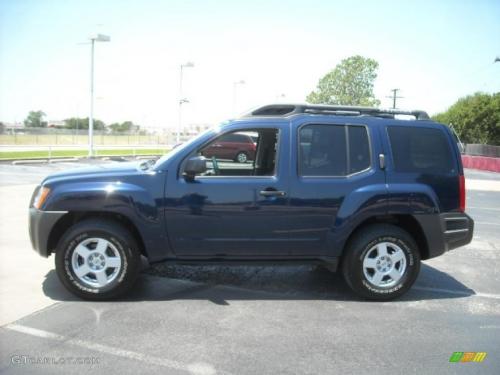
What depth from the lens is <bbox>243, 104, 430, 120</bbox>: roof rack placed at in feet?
16.2

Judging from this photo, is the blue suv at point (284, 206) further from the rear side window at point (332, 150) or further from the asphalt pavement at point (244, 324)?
the asphalt pavement at point (244, 324)

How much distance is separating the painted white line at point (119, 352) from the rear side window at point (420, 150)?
2792 millimetres

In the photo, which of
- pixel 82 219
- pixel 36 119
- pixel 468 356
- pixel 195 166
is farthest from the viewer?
pixel 36 119

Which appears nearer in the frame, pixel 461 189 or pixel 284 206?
pixel 284 206

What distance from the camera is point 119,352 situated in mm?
3561

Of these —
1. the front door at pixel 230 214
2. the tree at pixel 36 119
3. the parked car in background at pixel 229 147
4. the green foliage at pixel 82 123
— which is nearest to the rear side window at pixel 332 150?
the front door at pixel 230 214

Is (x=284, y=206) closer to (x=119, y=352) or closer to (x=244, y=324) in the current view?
(x=244, y=324)

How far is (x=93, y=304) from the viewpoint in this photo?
4.51 m

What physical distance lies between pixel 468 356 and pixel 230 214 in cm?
235

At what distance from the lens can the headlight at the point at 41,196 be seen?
4.55 m

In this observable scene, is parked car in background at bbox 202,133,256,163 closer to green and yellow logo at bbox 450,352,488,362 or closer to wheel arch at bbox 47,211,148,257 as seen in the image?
wheel arch at bbox 47,211,148,257

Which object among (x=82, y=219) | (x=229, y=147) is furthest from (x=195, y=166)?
(x=229, y=147)

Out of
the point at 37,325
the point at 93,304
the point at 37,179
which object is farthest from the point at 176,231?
the point at 37,179

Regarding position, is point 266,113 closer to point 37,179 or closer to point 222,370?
point 222,370
